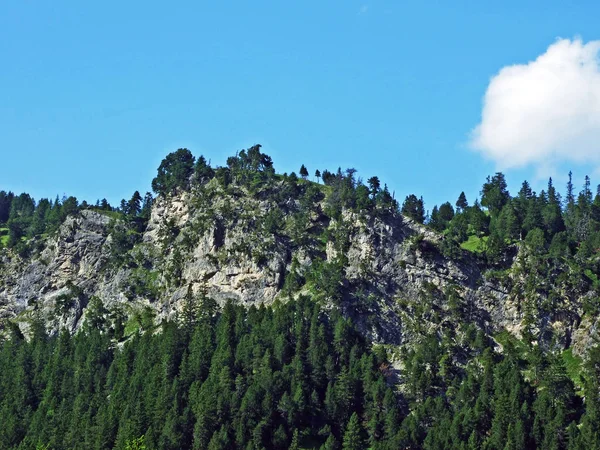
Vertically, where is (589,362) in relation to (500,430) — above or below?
above

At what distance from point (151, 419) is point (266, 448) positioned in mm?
25050

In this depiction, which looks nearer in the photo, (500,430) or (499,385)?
(500,430)

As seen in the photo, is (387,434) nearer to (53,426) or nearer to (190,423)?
(190,423)

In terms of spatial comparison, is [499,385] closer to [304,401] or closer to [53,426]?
[304,401]

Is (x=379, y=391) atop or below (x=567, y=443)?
atop

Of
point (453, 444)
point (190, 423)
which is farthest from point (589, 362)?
point (190, 423)

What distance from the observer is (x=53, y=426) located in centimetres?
19025

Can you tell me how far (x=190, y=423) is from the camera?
18575 centimetres

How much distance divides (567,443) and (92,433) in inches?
3845

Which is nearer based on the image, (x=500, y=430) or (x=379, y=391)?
(x=500, y=430)

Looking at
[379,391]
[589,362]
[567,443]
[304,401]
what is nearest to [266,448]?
[304,401]

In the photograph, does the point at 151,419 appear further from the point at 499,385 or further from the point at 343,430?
the point at 499,385

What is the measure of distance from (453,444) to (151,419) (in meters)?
63.2

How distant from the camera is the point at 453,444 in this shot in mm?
180500
